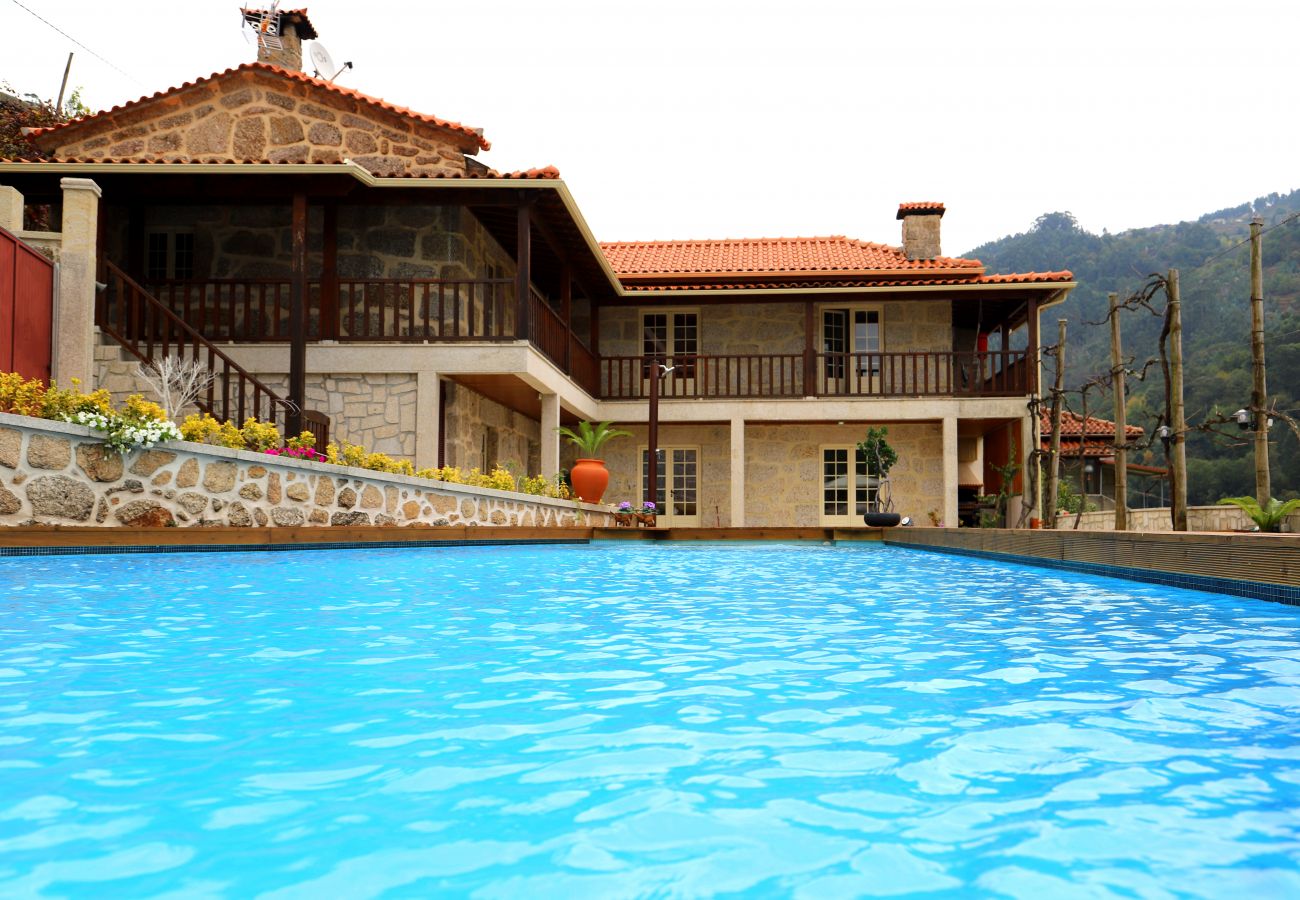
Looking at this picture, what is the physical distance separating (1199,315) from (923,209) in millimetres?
31638

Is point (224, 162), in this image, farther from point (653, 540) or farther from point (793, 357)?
point (793, 357)

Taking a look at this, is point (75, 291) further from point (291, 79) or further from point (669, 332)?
point (669, 332)

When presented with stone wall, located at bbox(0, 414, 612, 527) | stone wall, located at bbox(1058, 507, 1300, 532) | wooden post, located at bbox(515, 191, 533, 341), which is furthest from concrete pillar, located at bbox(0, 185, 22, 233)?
stone wall, located at bbox(1058, 507, 1300, 532)

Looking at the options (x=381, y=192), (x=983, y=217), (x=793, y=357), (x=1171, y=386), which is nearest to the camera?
(x=1171, y=386)

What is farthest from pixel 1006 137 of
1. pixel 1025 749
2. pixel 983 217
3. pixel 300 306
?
pixel 983 217

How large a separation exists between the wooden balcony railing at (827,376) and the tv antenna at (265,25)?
25.5 ft

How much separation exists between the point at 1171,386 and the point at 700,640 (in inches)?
→ 279

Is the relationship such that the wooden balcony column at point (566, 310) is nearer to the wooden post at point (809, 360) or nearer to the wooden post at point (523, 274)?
the wooden post at point (523, 274)

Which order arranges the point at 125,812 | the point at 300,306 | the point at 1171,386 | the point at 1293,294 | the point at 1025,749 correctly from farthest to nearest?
the point at 1293,294
the point at 300,306
the point at 1171,386
the point at 1025,749
the point at 125,812

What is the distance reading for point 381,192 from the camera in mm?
13055

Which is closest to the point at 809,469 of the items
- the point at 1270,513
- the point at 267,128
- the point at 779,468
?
the point at 779,468

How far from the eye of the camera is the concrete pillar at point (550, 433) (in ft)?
49.3

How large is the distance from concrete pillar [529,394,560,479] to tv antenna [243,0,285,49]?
778 cm

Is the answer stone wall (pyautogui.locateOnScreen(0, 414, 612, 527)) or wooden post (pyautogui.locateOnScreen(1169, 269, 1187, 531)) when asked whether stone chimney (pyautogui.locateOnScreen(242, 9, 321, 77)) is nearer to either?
stone wall (pyautogui.locateOnScreen(0, 414, 612, 527))
